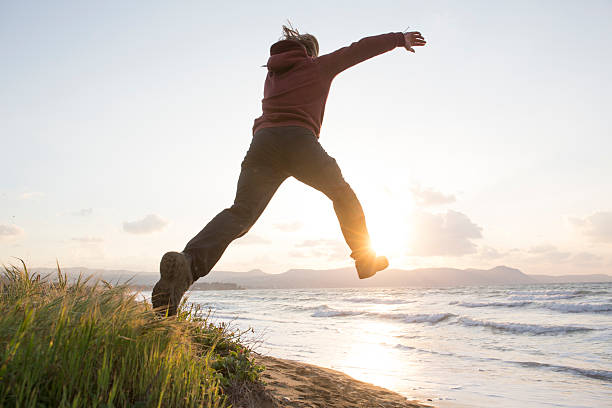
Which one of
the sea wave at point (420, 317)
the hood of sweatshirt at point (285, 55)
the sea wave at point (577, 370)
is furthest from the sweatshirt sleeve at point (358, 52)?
the sea wave at point (420, 317)

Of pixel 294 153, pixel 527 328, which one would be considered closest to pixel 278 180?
pixel 294 153

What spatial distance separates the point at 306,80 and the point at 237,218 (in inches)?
43.1

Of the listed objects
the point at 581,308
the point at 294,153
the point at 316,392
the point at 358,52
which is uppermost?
the point at 358,52

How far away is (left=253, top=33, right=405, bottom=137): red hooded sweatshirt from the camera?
2.86m

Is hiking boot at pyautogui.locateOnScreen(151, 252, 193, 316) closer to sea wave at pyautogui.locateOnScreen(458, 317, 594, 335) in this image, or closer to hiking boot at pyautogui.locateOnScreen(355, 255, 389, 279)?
hiking boot at pyautogui.locateOnScreen(355, 255, 389, 279)

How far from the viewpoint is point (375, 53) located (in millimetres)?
2934

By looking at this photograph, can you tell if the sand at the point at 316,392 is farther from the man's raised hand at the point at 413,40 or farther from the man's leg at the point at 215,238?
the man's raised hand at the point at 413,40

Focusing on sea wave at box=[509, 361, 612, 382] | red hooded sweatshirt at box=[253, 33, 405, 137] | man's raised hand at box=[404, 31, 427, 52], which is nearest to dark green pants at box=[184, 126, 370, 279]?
red hooded sweatshirt at box=[253, 33, 405, 137]

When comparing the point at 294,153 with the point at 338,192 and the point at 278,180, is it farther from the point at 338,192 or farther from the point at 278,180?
the point at 338,192

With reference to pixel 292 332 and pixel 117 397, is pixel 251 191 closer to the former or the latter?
pixel 117 397

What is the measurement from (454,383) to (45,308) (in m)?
4.77

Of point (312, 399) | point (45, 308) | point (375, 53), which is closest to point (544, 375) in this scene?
point (312, 399)

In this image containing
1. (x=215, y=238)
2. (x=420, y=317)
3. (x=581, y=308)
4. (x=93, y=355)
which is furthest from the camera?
(x=581, y=308)

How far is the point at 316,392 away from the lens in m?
3.41
